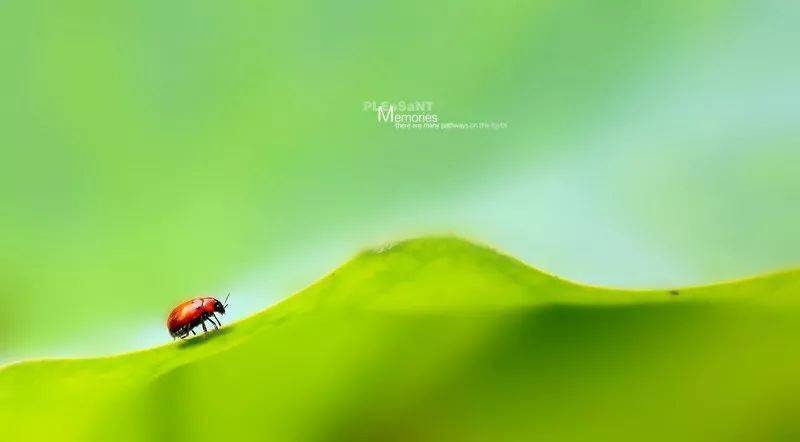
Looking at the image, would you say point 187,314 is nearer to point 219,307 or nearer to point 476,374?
point 219,307

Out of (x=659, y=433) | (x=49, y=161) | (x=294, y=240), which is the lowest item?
(x=659, y=433)

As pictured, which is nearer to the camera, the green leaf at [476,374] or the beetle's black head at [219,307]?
the green leaf at [476,374]

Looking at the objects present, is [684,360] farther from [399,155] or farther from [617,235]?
[399,155]

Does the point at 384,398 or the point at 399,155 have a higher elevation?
the point at 399,155

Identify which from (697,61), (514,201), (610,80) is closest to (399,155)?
(514,201)

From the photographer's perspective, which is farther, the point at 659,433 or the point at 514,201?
the point at 514,201

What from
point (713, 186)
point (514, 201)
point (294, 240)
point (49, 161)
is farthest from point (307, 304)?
point (713, 186)
